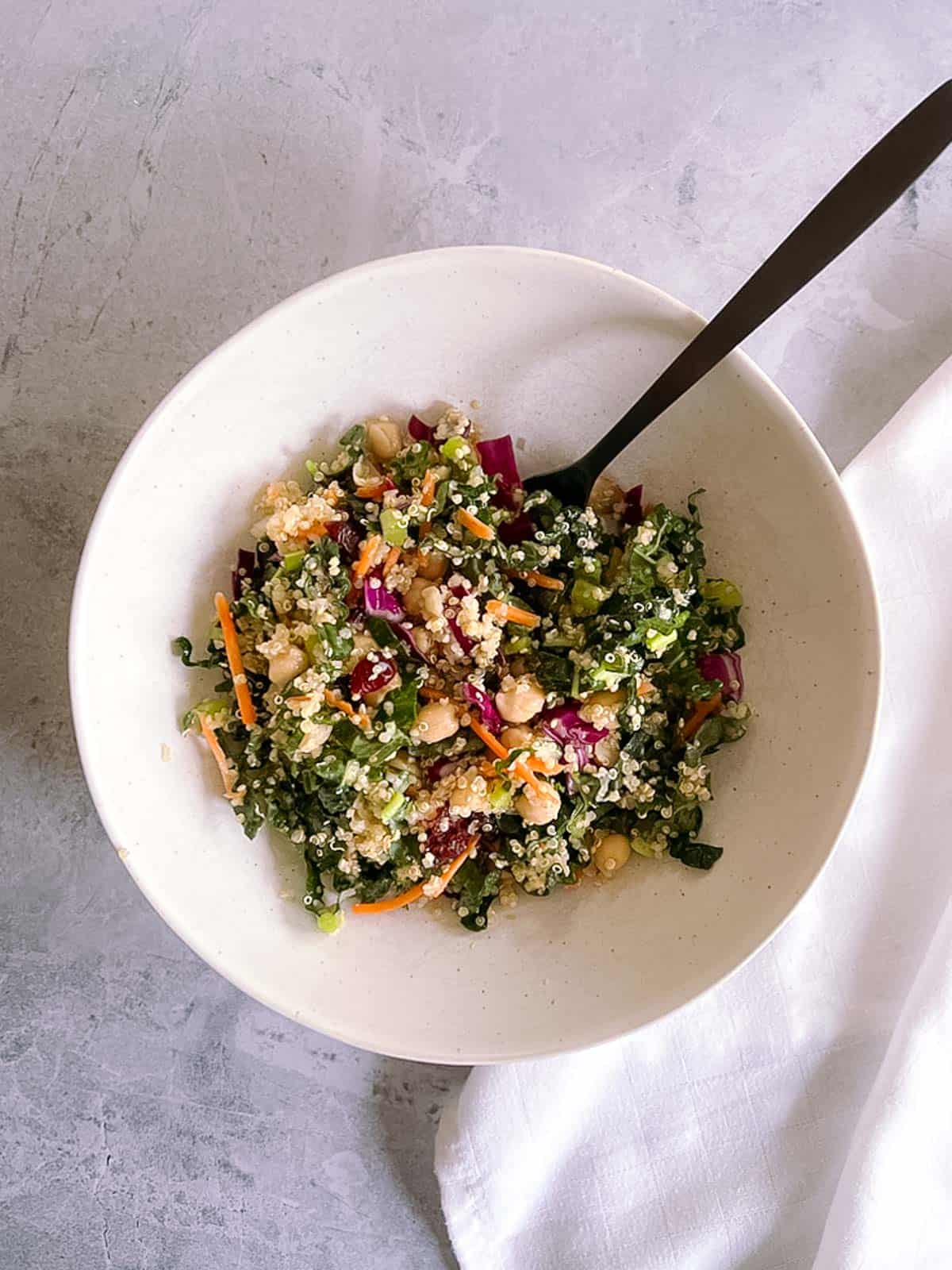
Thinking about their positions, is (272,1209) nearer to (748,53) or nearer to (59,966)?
(59,966)

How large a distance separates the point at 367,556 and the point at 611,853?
524 mm

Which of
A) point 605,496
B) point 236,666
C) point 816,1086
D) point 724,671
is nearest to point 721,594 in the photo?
point 724,671

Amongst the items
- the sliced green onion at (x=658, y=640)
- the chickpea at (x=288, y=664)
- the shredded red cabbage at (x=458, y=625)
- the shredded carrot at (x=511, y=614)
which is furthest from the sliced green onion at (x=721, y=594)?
the chickpea at (x=288, y=664)

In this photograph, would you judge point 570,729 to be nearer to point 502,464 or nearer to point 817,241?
point 502,464

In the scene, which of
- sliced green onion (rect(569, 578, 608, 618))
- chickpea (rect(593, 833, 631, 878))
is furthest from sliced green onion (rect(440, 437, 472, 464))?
chickpea (rect(593, 833, 631, 878))

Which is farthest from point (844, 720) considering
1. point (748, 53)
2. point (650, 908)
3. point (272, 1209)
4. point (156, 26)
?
point (156, 26)

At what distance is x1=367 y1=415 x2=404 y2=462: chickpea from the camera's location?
150 cm

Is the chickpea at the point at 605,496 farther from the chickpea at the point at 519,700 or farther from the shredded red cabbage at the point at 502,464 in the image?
the chickpea at the point at 519,700

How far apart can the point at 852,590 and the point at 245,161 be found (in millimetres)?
1099

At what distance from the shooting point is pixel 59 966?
1.75 metres

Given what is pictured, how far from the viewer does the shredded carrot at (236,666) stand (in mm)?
1465

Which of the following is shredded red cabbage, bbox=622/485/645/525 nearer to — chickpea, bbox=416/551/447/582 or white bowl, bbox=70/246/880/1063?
white bowl, bbox=70/246/880/1063

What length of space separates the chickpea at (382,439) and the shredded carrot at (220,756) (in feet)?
1.38

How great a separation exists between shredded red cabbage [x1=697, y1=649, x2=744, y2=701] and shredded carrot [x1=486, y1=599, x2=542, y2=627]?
243 mm
